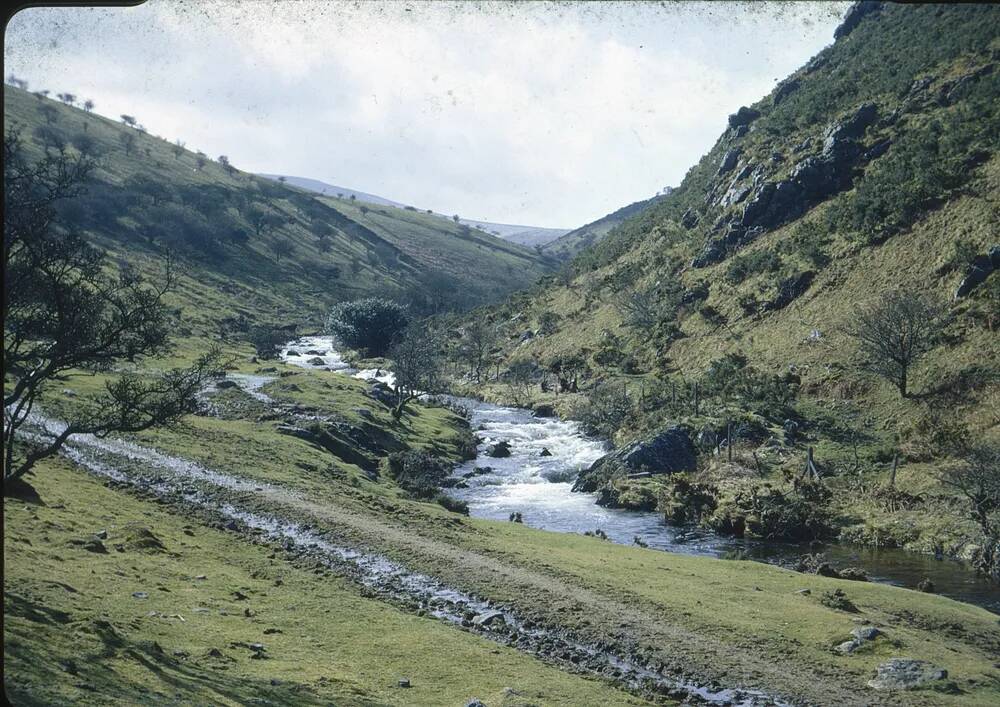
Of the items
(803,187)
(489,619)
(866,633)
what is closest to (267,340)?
(803,187)

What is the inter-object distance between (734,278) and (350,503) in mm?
Result: 72169

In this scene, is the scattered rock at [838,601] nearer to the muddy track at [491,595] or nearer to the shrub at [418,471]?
the muddy track at [491,595]

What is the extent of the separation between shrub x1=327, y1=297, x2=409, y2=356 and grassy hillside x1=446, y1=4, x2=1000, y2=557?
20.4 metres

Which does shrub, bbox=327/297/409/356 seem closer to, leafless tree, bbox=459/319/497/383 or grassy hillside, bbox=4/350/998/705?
leafless tree, bbox=459/319/497/383

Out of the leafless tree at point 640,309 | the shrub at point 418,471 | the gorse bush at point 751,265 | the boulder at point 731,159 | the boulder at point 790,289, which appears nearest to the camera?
the shrub at point 418,471

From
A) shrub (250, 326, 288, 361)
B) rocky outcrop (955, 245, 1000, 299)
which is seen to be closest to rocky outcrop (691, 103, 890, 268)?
rocky outcrop (955, 245, 1000, 299)

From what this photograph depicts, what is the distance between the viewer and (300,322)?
566 ft

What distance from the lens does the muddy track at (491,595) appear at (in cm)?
2323

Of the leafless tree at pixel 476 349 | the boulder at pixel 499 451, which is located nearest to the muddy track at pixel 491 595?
the boulder at pixel 499 451

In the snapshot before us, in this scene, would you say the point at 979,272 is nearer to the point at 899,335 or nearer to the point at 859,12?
the point at 899,335

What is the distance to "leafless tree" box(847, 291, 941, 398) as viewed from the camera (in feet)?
194

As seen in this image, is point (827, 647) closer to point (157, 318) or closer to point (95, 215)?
point (157, 318)

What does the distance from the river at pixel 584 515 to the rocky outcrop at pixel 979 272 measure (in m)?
33.3

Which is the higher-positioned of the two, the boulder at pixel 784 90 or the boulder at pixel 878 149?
the boulder at pixel 784 90
